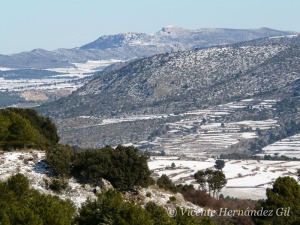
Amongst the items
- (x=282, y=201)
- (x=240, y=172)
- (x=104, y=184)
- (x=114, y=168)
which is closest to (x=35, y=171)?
(x=104, y=184)

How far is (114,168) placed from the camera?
1613 inches

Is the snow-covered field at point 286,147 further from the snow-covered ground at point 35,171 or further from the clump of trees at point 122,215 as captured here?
the clump of trees at point 122,215

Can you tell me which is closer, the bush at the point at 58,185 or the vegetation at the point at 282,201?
the vegetation at the point at 282,201

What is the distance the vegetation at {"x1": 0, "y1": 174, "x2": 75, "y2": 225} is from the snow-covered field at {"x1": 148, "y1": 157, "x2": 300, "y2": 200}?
4904 centimetres

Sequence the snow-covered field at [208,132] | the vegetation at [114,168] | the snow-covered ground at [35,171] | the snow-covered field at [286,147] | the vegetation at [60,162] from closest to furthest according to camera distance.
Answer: the snow-covered ground at [35,171] < the vegetation at [114,168] < the vegetation at [60,162] < the snow-covered field at [286,147] < the snow-covered field at [208,132]

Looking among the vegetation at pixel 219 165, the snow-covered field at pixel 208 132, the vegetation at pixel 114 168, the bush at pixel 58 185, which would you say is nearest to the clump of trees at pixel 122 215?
the bush at pixel 58 185

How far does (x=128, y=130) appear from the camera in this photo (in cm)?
17225

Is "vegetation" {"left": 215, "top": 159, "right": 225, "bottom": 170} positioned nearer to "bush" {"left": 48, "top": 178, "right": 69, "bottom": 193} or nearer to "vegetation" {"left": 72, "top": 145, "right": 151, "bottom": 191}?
"vegetation" {"left": 72, "top": 145, "right": 151, "bottom": 191}

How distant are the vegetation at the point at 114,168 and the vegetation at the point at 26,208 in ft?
18.5

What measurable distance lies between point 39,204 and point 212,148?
114 metres

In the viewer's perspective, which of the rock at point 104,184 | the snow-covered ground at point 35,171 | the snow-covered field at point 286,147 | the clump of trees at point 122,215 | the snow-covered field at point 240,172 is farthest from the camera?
the snow-covered field at point 286,147

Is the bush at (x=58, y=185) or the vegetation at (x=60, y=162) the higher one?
the vegetation at (x=60, y=162)

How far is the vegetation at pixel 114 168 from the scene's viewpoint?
133 feet

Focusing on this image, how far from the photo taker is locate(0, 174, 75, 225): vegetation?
28578 millimetres
